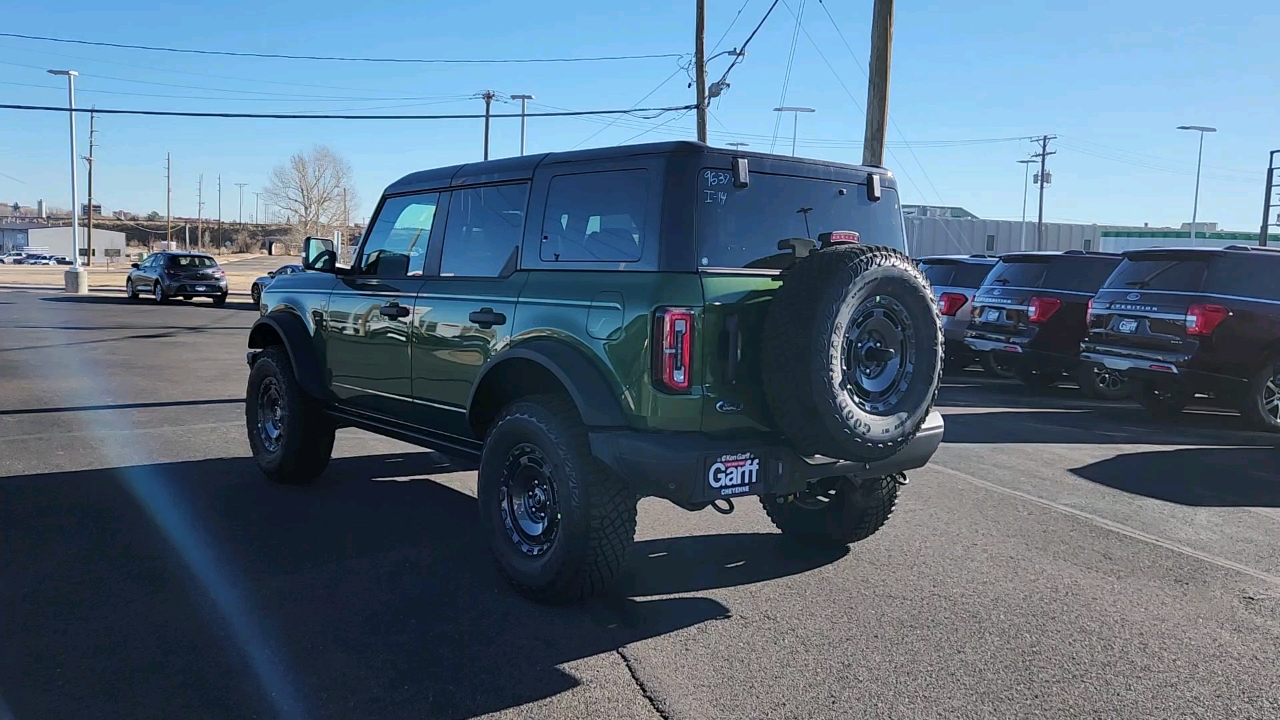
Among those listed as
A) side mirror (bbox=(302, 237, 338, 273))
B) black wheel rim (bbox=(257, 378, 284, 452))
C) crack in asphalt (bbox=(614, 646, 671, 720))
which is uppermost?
side mirror (bbox=(302, 237, 338, 273))

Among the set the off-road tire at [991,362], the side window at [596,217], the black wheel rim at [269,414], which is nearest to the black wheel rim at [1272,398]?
the off-road tire at [991,362]

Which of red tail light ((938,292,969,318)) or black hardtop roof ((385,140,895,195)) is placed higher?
black hardtop roof ((385,140,895,195))

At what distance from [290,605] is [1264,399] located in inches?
347

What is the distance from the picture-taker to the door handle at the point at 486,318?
4918 mm

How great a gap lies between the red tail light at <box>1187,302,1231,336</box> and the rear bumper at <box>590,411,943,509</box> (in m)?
6.43

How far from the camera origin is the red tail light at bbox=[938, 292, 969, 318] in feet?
43.9

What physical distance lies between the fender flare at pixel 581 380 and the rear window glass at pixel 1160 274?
7.46 metres

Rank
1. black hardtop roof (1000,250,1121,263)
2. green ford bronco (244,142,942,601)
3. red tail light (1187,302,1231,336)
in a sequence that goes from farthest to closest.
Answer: black hardtop roof (1000,250,1121,263), red tail light (1187,302,1231,336), green ford bronco (244,142,942,601)

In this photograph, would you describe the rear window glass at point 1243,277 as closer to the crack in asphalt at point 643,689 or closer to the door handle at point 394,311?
the door handle at point 394,311

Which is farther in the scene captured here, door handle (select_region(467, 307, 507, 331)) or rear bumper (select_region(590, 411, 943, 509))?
door handle (select_region(467, 307, 507, 331))

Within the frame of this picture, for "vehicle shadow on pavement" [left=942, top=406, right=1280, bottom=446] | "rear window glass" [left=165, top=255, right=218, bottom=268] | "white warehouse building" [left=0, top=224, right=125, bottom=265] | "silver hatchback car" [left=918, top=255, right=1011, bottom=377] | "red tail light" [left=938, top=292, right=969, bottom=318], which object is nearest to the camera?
"vehicle shadow on pavement" [left=942, top=406, right=1280, bottom=446]

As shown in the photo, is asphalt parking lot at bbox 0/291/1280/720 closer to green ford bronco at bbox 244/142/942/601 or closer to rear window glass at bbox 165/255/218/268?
green ford bronco at bbox 244/142/942/601

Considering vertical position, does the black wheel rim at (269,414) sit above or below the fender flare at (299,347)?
below

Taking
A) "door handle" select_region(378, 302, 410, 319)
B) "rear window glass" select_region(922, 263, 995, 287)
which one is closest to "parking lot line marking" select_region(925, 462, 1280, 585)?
"door handle" select_region(378, 302, 410, 319)
